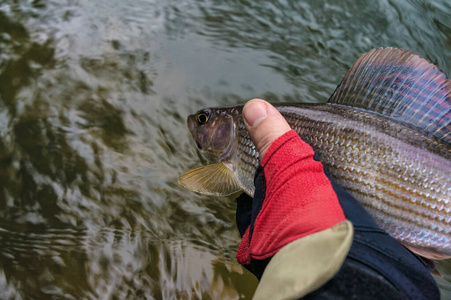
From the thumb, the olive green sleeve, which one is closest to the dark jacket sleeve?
the olive green sleeve

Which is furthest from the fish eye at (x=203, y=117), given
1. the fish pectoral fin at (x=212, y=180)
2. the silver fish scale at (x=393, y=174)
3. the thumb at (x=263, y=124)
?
the silver fish scale at (x=393, y=174)

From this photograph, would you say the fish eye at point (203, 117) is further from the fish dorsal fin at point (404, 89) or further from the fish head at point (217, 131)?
the fish dorsal fin at point (404, 89)

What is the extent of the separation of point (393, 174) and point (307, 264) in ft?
2.81

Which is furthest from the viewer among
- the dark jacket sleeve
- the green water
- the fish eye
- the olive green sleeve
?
the green water

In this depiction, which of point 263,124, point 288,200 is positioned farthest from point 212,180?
point 288,200

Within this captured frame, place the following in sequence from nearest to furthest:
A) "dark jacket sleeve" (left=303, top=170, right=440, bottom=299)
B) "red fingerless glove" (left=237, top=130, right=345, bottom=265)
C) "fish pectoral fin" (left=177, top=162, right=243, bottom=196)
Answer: "dark jacket sleeve" (left=303, top=170, right=440, bottom=299), "red fingerless glove" (left=237, top=130, right=345, bottom=265), "fish pectoral fin" (left=177, top=162, right=243, bottom=196)

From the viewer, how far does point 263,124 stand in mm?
2033

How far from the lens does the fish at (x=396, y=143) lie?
183 cm

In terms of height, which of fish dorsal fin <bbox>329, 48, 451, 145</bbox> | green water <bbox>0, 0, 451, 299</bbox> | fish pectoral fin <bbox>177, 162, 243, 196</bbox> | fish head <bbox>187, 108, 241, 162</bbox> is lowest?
green water <bbox>0, 0, 451, 299</bbox>

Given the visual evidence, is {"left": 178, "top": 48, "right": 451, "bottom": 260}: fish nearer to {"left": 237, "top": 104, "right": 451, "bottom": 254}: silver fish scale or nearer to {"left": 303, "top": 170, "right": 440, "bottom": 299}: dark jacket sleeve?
{"left": 237, "top": 104, "right": 451, "bottom": 254}: silver fish scale

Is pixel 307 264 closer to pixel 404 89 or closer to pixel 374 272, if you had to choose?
pixel 374 272

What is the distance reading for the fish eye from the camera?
2.63 metres

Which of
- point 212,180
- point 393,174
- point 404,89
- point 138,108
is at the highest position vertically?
point 404,89

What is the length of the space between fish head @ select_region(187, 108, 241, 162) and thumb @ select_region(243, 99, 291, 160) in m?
0.40
